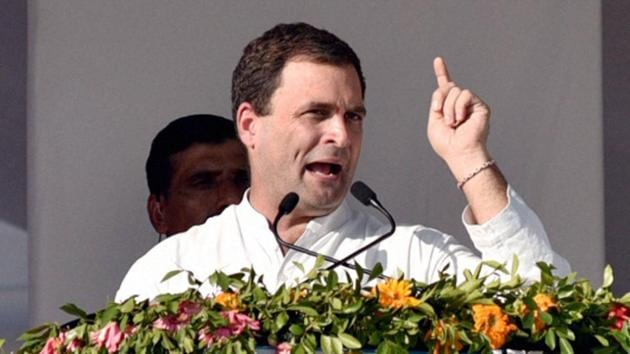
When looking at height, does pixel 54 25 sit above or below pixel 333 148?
above

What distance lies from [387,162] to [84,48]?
35.2 inches

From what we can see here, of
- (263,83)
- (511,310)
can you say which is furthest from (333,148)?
(511,310)

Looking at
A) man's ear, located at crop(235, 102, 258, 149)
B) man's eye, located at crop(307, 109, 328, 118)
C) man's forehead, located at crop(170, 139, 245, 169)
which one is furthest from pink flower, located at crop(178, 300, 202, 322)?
man's forehead, located at crop(170, 139, 245, 169)

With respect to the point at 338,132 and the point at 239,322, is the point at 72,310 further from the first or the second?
the point at 338,132

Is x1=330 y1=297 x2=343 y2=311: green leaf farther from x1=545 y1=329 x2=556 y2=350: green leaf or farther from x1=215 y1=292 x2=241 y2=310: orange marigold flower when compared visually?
x1=545 y1=329 x2=556 y2=350: green leaf

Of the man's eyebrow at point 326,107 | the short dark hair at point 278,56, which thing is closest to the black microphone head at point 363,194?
the man's eyebrow at point 326,107

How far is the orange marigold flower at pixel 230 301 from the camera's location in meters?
2.58

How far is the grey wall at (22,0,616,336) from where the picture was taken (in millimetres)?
4676

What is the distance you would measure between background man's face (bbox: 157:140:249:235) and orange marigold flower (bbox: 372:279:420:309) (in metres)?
1.96

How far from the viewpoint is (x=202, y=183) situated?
15.0 ft

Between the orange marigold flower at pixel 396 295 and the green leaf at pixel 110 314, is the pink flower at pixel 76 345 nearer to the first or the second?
the green leaf at pixel 110 314

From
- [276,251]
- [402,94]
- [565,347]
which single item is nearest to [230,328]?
[565,347]

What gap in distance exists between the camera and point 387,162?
4.75 metres

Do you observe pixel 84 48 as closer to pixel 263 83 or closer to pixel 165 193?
pixel 165 193
